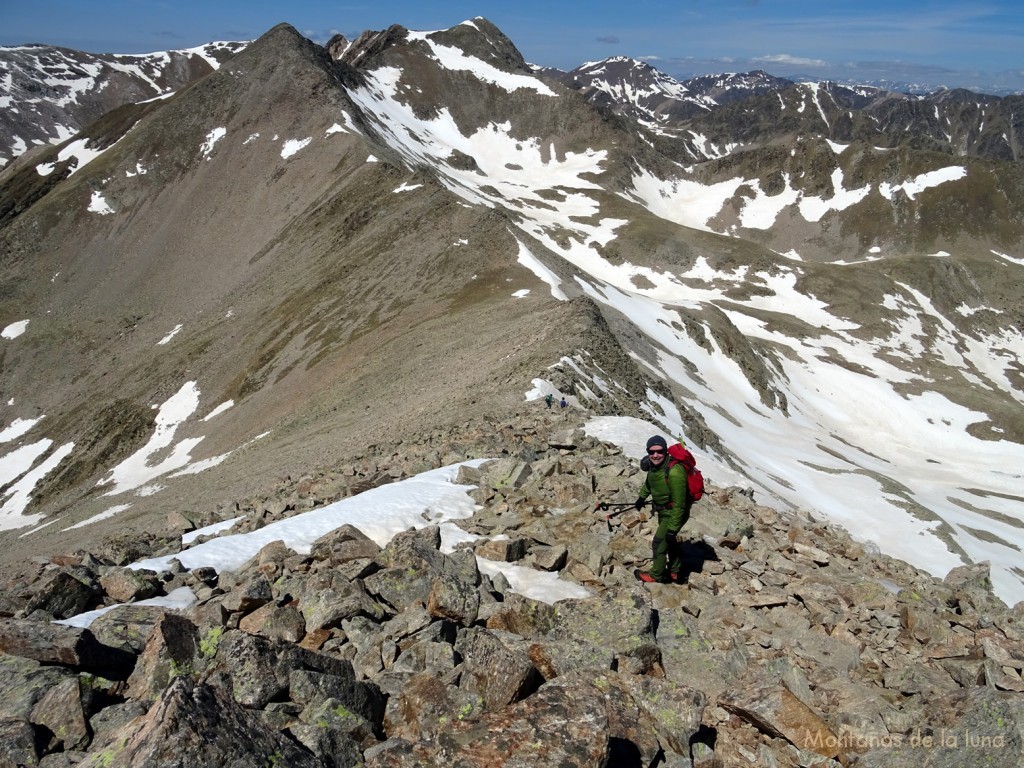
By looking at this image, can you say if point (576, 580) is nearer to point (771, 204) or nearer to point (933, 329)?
point (933, 329)

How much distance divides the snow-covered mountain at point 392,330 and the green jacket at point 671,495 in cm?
1322

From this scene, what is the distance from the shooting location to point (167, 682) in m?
7.40

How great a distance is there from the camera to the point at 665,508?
12.3 m

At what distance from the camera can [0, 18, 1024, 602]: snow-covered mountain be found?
3966cm

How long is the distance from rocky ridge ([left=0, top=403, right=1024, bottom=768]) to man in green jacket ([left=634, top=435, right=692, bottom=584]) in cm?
46

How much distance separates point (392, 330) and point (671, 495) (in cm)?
4272

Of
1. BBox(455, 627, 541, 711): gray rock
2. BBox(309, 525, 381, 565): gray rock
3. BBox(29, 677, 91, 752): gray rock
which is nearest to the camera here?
BBox(29, 677, 91, 752): gray rock

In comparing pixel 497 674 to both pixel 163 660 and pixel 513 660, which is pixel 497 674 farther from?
pixel 163 660

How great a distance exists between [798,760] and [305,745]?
6.05 meters

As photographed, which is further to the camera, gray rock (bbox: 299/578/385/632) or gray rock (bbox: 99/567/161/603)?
gray rock (bbox: 99/567/161/603)

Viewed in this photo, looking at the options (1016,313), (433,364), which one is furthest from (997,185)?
(433,364)

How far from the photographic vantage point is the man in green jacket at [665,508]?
39.2 feet

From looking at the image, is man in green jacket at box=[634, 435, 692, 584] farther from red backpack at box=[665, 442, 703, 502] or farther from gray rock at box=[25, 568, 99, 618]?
gray rock at box=[25, 568, 99, 618]

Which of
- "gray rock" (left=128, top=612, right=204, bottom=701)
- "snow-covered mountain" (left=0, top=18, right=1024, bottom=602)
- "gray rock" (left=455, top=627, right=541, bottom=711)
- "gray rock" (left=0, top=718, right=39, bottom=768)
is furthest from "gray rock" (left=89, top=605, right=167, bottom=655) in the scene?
"snow-covered mountain" (left=0, top=18, right=1024, bottom=602)
